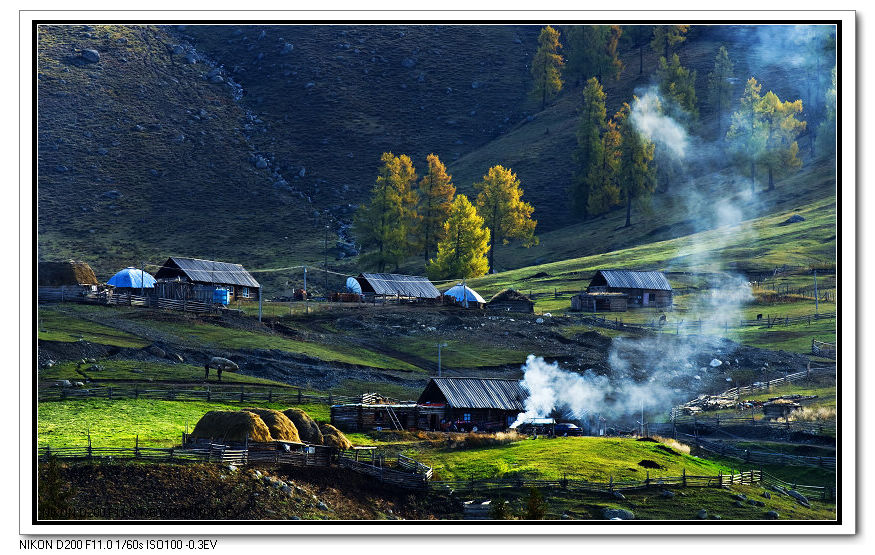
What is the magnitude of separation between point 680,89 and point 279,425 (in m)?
123

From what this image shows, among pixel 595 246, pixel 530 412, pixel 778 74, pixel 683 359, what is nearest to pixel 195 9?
pixel 530 412

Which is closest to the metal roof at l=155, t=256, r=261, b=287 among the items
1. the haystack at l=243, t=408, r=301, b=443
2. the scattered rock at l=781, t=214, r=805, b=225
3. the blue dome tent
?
the blue dome tent

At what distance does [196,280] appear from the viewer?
11156 centimetres

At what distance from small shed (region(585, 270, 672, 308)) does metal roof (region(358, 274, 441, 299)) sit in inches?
610

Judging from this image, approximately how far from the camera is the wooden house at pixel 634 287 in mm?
116562

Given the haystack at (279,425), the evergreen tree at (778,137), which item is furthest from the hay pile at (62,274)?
the evergreen tree at (778,137)

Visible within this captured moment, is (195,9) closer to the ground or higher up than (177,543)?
higher up

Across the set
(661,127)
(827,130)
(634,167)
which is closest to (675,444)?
(634,167)

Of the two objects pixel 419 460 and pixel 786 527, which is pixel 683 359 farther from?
pixel 786 527

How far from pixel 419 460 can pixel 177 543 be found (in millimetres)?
24716

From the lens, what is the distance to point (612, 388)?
8906cm

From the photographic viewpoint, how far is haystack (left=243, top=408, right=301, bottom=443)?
196 feet

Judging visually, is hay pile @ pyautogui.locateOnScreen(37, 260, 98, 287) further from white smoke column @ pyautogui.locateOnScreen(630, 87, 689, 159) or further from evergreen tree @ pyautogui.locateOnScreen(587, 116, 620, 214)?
white smoke column @ pyautogui.locateOnScreen(630, 87, 689, 159)

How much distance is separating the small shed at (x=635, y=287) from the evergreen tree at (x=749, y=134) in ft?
128
